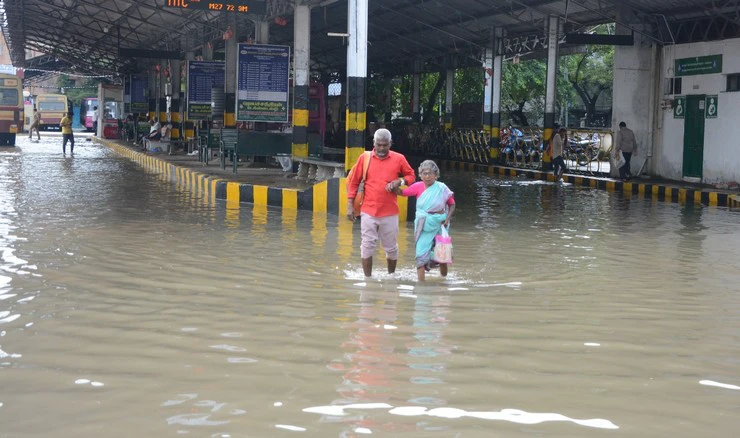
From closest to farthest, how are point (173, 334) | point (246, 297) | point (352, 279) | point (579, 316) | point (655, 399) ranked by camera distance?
point (655, 399), point (173, 334), point (579, 316), point (246, 297), point (352, 279)

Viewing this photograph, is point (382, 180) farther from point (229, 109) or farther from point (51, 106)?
point (51, 106)

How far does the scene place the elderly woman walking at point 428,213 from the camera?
26.9 ft

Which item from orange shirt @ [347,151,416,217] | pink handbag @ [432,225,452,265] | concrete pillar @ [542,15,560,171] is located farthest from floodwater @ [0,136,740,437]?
concrete pillar @ [542,15,560,171]

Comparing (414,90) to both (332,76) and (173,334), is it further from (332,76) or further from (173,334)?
(173,334)

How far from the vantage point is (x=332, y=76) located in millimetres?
48750

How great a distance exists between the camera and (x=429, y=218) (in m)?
8.22

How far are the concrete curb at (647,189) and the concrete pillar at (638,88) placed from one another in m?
1.36

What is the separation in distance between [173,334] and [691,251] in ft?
22.5

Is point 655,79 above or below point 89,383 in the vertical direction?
above

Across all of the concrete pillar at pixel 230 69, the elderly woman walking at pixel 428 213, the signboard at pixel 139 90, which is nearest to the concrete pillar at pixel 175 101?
the signboard at pixel 139 90

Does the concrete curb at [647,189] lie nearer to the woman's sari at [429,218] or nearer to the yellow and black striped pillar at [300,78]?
the yellow and black striped pillar at [300,78]

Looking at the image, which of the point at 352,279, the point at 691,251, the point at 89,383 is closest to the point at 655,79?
the point at 691,251

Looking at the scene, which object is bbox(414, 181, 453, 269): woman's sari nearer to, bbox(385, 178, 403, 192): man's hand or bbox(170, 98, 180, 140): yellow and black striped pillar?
bbox(385, 178, 403, 192): man's hand

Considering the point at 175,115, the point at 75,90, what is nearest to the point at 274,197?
the point at 175,115
